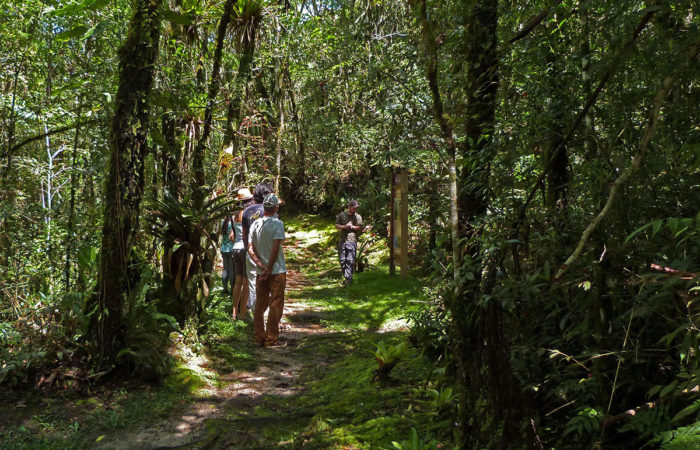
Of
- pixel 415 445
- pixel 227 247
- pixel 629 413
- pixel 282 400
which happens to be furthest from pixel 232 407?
pixel 227 247

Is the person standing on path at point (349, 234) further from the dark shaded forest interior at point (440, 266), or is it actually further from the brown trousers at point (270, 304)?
the brown trousers at point (270, 304)

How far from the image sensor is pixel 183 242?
5.93 m

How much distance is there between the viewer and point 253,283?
7246mm

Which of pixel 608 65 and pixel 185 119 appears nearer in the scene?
pixel 608 65

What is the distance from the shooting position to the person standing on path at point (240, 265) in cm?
797

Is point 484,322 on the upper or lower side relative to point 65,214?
lower

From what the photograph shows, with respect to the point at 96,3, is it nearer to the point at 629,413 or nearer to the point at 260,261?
the point at 260,261

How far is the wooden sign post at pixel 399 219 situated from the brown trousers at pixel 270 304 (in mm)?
5097

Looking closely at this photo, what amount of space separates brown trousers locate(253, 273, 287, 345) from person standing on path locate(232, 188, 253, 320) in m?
1.13

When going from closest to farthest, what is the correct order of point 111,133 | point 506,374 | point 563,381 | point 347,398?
1. point 506,374
2. point 563,381
3. point 347,398
4. point 111,133

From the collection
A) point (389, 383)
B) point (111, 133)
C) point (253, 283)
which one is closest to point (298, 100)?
point (253, 283)

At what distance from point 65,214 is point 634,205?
6919 millimetres

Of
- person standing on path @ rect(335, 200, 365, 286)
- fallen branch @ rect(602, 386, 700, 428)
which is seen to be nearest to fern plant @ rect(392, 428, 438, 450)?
fallen branch @ rect(602, 386, 700, 428)

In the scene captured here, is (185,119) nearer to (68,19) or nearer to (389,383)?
(68,19)
